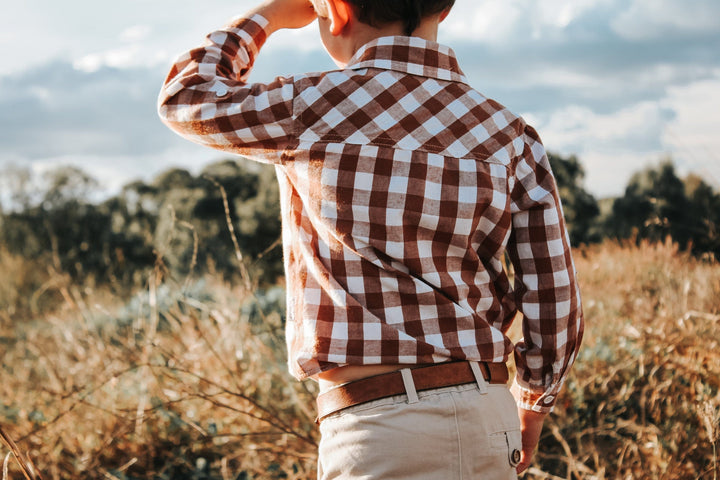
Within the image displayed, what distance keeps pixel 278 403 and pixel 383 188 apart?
2.10 meters

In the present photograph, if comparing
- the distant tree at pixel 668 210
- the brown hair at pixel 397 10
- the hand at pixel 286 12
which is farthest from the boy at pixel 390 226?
the distant tree at pixel 668 210

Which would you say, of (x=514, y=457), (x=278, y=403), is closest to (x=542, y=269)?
(x=514, y=457)

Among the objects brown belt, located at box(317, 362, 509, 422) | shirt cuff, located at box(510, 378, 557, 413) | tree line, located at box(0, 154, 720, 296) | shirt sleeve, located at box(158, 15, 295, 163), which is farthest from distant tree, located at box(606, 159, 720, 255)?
shirt sleeve, located at box(158, 15, 295, 163)

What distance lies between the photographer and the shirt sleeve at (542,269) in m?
1.33

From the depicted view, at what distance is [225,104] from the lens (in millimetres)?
1217

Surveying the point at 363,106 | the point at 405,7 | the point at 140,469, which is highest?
the point at 405,7

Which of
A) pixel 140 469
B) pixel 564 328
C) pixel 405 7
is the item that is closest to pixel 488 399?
pixel 564 328

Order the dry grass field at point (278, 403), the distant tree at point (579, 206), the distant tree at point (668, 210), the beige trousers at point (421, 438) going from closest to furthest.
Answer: the beige trousers at point (421, 438)
the dry grass field at point (278, 403)
the distant tree at point (668, 210)
the distant tree at point (579, 206)

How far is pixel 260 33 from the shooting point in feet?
4.77

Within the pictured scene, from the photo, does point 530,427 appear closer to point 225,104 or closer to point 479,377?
point 479,377

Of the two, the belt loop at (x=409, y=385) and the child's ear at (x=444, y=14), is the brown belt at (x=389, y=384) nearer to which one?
the belt loop at (x=409, y=385)

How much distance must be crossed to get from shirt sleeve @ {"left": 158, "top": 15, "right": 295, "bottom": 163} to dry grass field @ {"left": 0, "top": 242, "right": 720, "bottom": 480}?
1.07m

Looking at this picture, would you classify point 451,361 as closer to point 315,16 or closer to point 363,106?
point 363,106

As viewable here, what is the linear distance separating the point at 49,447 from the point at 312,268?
2.36m
